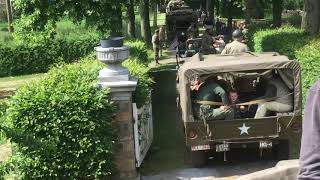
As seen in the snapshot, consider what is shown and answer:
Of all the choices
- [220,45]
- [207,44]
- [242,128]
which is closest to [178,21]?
[220,45]

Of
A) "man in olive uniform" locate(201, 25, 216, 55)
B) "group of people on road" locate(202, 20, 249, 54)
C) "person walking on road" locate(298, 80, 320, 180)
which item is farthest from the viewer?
"man in olive uniform" locate(201, 25, 216, 55)

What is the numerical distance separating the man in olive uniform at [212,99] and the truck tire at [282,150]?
0.93 m

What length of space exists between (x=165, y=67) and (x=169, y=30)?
451 inches

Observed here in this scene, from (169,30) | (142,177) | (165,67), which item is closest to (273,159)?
(142,177)

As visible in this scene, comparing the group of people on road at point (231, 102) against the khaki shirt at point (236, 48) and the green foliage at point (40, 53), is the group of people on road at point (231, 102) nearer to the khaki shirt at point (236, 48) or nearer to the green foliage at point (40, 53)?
the khaki shirt at point (236, 48)

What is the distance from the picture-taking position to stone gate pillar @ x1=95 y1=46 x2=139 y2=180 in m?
7.74

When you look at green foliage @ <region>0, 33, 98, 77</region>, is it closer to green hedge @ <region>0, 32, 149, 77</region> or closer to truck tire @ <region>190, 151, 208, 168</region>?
green hedge @ <region>0, 32, 149, 77</region>

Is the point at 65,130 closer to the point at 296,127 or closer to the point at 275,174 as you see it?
the point at 296,127

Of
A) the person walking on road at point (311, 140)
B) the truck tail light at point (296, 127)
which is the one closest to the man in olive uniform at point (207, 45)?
the truck tail light at point (296, 127)

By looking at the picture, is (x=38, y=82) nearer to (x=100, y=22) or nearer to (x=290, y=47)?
(x=290, y=47)

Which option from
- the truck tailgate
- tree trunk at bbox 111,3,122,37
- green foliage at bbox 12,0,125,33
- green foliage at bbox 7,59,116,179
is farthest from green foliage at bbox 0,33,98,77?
green foliage at bbox 7,59,116,179

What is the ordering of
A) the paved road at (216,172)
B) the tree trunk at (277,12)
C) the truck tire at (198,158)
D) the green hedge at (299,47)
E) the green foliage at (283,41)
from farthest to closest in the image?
the tree trunk at (277,12)
the green foliage at (283,41)
the green hedge at (299,47)
the truck tire at (198,158)
the paved road at (216,172)

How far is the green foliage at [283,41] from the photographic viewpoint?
1304 centimetres

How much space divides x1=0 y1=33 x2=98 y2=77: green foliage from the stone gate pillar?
18.5 meters
